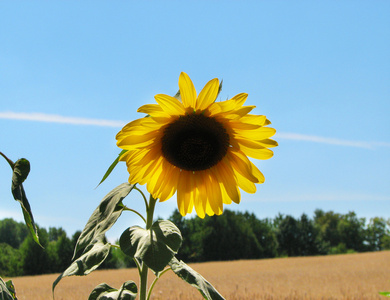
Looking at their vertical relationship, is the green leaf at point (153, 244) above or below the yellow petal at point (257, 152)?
below

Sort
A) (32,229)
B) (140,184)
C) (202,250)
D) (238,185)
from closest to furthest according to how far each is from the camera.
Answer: (32,229), (140,184), (238,185), (202,250)

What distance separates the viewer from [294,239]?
34.3 metres

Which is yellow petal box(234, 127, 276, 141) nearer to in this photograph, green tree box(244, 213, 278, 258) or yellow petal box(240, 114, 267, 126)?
yellow petal box(240, 114, 267, 126)

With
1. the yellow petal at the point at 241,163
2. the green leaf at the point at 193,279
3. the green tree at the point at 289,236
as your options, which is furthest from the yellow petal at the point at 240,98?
the green tree at the point at 289,236

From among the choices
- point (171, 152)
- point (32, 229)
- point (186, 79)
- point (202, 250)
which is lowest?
point (202, 250)

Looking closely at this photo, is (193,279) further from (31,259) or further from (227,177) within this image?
(31,259)

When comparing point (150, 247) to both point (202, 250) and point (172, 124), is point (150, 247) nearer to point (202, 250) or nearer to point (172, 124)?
point (172, 124)

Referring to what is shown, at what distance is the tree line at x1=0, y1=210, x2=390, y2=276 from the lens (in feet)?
54.7

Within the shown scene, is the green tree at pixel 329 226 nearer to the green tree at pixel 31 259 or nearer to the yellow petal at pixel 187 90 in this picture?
the green tree at pixel 31 259

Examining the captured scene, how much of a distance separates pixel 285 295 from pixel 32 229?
11.8 ft

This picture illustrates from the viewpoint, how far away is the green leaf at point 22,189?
93 centimetres

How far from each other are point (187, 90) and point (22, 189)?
51cm

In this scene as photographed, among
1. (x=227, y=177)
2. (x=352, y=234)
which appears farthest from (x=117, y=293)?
(x=352, y=234)

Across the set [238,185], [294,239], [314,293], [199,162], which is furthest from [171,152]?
[294,239]
